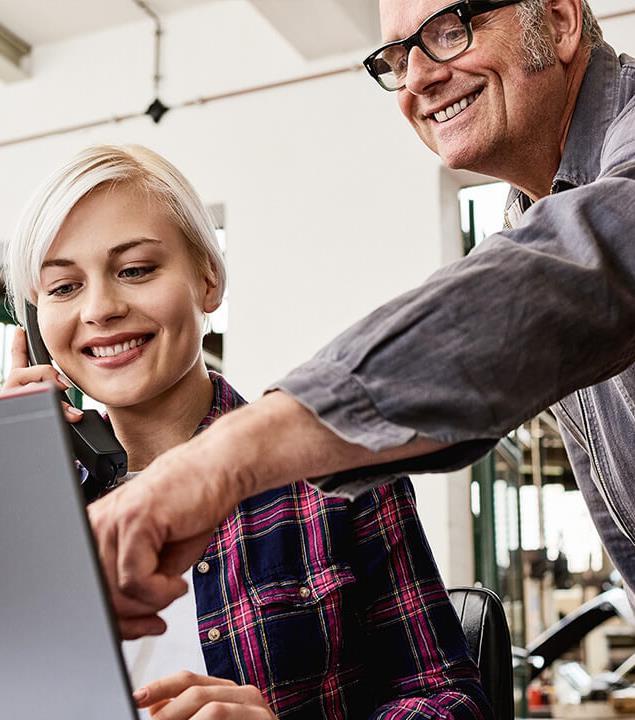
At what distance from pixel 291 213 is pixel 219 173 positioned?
1.14ft

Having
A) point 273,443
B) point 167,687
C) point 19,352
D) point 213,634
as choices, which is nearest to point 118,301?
point 19,352

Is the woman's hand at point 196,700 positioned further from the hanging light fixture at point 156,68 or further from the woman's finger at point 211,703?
the hanging light fixture at point 156,68

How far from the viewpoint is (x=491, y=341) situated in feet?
1.81

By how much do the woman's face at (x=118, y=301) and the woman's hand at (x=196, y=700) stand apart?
511mm

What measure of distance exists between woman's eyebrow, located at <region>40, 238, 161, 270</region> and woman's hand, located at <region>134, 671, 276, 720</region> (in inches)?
23.6

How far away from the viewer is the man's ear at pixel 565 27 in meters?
1.26

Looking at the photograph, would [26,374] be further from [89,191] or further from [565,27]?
[565,27]

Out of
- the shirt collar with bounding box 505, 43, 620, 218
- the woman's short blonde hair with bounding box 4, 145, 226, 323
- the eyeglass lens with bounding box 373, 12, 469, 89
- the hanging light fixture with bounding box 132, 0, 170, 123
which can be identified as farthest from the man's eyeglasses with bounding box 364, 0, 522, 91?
the hanging light fixture with bounding box 132, 0, 170, 123

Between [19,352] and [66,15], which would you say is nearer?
[19,352]

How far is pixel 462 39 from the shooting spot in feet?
3.90

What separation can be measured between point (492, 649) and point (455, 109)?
682mm

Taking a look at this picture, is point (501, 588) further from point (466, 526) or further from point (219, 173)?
point (219, 173)

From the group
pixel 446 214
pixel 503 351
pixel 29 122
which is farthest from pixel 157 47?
pixel 503 351

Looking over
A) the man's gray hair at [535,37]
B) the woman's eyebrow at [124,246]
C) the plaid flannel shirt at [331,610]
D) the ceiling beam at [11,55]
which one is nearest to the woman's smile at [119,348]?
the woman's eyebrow at [124,246]
